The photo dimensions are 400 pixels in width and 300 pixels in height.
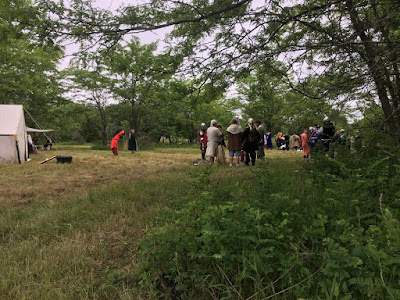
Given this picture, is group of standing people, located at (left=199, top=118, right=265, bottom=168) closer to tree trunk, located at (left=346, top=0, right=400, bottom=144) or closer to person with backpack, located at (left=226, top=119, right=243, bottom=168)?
person with backpack, located at (left=226, top=119, right=243, bottom=168)

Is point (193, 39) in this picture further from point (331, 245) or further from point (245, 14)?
point (331, 245)

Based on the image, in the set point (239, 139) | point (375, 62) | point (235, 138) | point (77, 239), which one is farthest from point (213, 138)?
point (77, 239)

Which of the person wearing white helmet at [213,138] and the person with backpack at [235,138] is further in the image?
the person wearing white helmet at [213,138]

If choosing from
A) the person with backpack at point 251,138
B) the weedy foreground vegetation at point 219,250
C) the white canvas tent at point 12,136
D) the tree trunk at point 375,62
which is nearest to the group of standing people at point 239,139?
the person with backpack at point 251,138

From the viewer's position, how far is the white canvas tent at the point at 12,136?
34.4 ft

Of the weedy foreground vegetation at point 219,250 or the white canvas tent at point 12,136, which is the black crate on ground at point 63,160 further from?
the weedy foreground vegetation at point 219,250

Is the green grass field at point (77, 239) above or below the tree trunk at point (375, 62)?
below

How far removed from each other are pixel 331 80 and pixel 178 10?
3.28 meters

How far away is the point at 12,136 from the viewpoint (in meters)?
10.6

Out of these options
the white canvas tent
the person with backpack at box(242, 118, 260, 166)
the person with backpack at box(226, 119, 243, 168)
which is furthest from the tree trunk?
the white canvas tent

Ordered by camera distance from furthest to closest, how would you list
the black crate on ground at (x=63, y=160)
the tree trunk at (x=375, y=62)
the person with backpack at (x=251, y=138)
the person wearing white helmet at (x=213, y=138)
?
the black crate on ground at (x=63, y=160), the person wearing white helmet at (x=213, y=138), the person with backpack at (x=251, y=138), the tree trunk at (x=375, y=62)

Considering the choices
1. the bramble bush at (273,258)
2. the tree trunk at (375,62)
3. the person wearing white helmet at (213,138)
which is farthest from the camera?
the person wearing white helmet at (213,138)

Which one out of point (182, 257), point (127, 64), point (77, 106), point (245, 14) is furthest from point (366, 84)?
point (77, 106)

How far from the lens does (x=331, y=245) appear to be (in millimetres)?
1463
